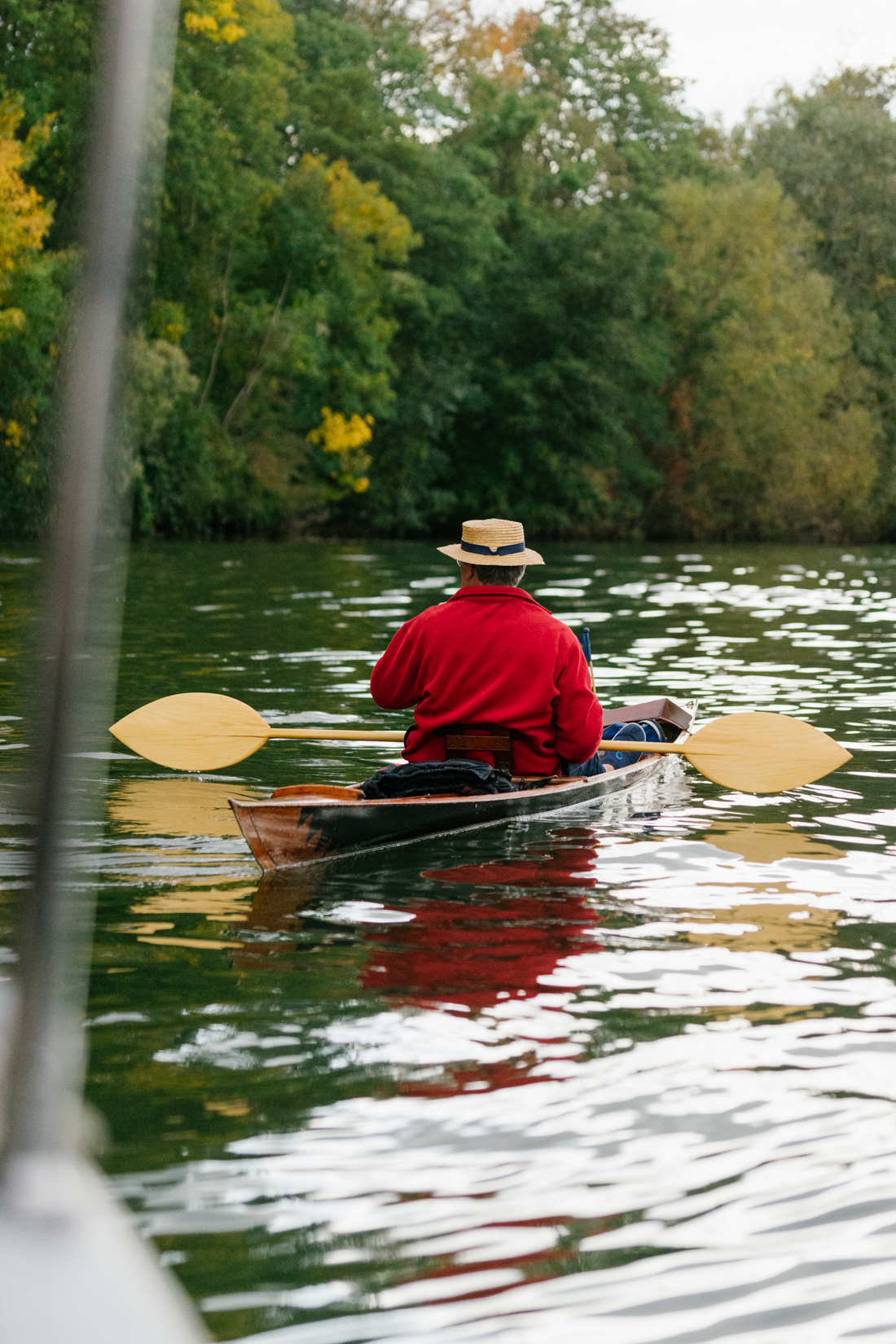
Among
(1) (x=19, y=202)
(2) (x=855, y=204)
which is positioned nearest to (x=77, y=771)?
(1) (x=19, y=202)

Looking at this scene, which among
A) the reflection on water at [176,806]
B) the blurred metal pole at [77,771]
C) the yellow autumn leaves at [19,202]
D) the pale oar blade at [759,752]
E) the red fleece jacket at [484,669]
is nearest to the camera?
the blurred metal pole at [77,771]

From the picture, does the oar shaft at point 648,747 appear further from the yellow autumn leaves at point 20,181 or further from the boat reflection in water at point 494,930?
the yellow autumn leaves at point 20,181

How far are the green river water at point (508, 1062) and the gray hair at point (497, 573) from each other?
110 cm

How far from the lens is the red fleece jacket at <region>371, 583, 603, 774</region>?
648 centimetres

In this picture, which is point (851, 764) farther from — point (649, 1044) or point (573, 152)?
point (573, 152)

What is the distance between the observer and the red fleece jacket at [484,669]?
6480mm

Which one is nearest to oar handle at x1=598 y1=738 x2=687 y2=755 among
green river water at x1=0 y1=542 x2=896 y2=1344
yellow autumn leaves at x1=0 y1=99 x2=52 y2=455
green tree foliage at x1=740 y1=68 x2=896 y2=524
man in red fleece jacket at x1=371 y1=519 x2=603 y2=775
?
green river water at x1=0 y1=542 x2=896 y2=1344

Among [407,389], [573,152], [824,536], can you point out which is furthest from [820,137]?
[407,389]

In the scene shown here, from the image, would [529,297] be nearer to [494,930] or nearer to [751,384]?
[751,384]

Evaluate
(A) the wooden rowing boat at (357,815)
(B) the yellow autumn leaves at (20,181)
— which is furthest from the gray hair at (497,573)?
(B) the yellow autumn leaves at (20,181)

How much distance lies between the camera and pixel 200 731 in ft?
24.7

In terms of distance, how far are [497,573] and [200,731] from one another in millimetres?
1803

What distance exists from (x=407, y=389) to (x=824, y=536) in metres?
14.4

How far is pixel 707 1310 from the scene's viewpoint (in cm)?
269
